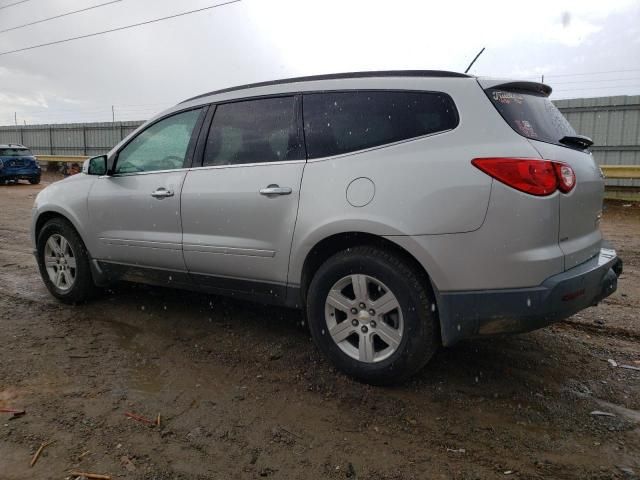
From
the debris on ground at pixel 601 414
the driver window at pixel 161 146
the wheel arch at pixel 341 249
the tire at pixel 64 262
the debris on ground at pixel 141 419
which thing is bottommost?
the debris on ground at pixel 141 419

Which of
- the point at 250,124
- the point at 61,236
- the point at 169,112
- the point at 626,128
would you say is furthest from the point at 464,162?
the point at 626,128

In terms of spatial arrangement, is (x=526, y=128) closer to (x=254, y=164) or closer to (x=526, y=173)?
(x=526, y=173)

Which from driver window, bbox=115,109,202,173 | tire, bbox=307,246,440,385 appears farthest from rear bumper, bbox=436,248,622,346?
driver window, bbox=115,109,202,173

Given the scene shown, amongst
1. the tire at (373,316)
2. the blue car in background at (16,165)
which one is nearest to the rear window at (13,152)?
the blue car in background at (16,165)

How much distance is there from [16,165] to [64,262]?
17.2 metres

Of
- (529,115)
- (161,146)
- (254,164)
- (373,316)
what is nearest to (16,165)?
(161,146)

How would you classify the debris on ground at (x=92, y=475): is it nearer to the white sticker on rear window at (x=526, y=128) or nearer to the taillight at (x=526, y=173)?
the taillight at (x=526, y=173)

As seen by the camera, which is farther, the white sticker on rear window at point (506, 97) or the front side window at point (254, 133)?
the front side window at point (254, 133)

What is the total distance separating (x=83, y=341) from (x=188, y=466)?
6.27 ft

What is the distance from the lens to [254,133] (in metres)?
3.51

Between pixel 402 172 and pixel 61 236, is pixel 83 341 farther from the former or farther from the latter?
pixel 402 172

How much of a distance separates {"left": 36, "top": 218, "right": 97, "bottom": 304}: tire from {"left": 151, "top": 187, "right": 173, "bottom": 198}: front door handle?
1111mm

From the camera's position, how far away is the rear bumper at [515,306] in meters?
2.54

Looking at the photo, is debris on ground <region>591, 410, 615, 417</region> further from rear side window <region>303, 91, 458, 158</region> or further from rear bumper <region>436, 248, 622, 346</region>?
rear side window <region>303, 91, 458, 158</region>
